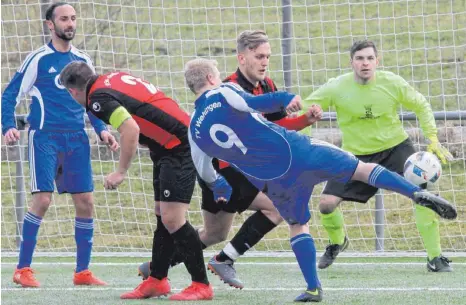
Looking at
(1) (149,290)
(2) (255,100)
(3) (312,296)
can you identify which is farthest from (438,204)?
(1) (149,290)

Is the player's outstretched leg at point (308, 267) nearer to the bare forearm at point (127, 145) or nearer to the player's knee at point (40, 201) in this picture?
the bare forearm at point (127, 145)

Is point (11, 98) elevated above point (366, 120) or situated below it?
above

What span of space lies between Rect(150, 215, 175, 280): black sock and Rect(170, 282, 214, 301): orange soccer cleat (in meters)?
0.26

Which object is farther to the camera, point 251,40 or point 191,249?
point 251,40

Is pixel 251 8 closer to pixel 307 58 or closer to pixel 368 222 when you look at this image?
pixel 307 58

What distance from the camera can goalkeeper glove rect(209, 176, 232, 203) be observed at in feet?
22.2

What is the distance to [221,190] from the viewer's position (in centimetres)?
678

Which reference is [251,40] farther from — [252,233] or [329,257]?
[329,257]

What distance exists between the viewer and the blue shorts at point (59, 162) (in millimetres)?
7867

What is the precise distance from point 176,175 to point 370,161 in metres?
2.40

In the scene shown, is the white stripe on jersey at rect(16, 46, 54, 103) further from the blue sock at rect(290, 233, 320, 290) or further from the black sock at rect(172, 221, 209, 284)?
the blue sock at rect(290, 233, 320, 290)

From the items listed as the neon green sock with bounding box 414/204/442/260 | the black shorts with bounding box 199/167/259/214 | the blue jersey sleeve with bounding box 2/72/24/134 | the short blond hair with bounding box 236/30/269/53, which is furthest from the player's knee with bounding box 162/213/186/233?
the neon green sock with bounding box 414/204/442/260

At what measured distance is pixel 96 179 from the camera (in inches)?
483

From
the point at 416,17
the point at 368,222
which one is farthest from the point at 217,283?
the point at 416,17
